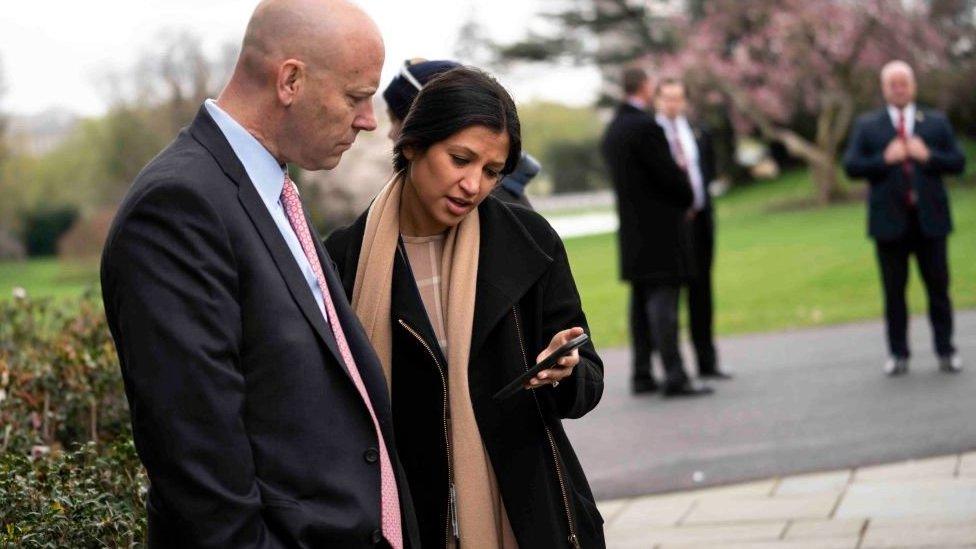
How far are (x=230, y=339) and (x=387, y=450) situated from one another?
0.46m

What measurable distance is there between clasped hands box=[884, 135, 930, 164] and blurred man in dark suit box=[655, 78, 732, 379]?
4.33ft

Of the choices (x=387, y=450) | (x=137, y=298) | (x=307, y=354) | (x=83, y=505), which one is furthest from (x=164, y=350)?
(x=83, y=505)

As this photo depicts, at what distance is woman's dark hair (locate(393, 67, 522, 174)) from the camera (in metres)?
3.30

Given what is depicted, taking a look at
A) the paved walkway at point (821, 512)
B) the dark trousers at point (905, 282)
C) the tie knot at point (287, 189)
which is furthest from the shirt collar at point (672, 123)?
the tie knot at point (287, 189)

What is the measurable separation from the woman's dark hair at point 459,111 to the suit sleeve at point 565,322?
27 cm

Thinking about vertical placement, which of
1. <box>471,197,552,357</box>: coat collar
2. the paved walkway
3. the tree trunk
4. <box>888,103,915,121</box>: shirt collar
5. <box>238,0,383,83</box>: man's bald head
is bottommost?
the tree trunk

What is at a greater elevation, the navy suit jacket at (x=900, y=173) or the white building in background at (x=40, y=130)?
the navy suit jacket at (x=900, y=173)

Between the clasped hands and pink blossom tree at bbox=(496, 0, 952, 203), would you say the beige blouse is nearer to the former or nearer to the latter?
the clasped hands

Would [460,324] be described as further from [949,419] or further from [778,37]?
[778,37]

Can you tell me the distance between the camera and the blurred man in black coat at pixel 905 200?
10070mm

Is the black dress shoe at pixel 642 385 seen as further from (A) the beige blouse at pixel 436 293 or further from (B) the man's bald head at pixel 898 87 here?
(A) the beige blouse at pixel 436 293

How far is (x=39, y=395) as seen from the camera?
5.66 m

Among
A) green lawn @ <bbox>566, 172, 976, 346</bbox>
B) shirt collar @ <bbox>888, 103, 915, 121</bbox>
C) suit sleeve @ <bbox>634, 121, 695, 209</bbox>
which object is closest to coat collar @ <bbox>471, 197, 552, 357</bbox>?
suit sleeve @ <bbox>634, 121, 695, 209</bbox>

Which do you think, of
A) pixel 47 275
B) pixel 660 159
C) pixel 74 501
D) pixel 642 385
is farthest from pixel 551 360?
pixel 47 275
